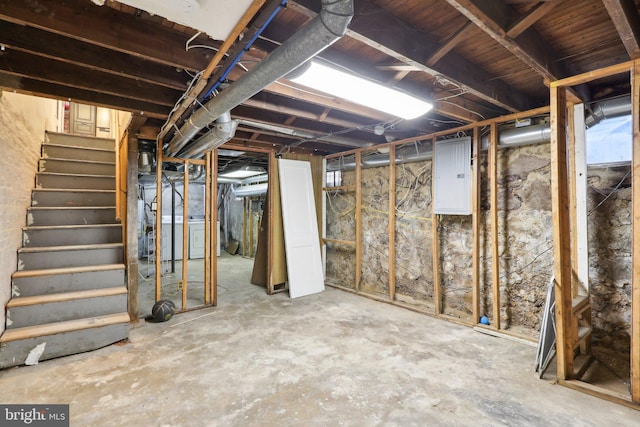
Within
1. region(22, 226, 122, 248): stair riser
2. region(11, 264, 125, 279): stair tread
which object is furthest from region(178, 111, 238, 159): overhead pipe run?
region(11, 264, 125, 279): stair tread

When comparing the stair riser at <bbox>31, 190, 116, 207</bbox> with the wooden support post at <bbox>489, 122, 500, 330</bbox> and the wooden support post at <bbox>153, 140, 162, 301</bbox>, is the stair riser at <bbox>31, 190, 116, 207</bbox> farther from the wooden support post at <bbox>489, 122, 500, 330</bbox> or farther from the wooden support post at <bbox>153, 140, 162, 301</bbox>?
the wooden support post at <bbox>489, 122, 500, 330</bbox>

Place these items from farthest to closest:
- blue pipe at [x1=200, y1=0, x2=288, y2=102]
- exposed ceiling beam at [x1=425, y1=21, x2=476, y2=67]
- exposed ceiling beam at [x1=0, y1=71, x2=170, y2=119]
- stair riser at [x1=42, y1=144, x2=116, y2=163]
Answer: stair riser at [x1=42, y1=144, x2=116, y2=163], exposed ceiling beam at [x1=0, y1=71, x2=170, y2=119], exposed ceiling beam at [x1=425, y1=21, x2=476, y2=67], blue pipe at [x1=200, y1=0, x2=288, y2=102]

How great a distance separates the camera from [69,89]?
2471 mm

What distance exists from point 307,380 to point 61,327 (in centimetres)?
226

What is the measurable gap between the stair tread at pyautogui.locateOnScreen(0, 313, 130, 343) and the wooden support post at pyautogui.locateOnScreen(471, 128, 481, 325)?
11.9ft

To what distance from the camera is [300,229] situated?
4.64 meters

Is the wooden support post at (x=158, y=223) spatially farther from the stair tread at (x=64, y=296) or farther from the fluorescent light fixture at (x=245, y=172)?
the fluorescent light fixture at (x=245, y=172)

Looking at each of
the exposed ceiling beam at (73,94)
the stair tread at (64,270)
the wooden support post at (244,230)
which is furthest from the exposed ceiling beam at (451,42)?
the wooden support post at (244,230)

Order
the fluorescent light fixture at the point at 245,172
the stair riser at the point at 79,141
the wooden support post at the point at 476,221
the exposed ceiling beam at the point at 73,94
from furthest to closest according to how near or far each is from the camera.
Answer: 1. the fluorescent light fixture at the point at 245,172
2. the stair riser at the point at 79,141
3. the wooden support post at the point at 476,221
4. the exposed ceiling beam at the point at 73,94

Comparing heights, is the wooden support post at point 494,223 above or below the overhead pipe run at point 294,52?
below

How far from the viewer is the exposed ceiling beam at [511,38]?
56.1 inches

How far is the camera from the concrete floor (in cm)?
183

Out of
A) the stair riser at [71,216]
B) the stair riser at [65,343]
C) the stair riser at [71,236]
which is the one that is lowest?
the stair riser at [65,343]

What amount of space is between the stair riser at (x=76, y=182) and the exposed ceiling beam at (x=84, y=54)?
8.58ft
